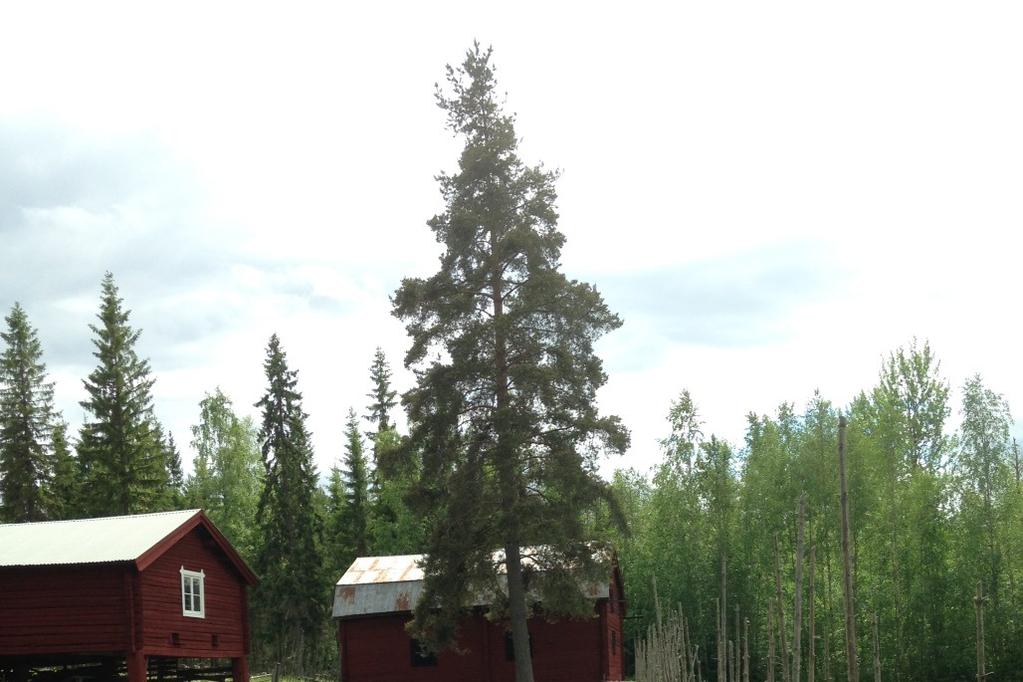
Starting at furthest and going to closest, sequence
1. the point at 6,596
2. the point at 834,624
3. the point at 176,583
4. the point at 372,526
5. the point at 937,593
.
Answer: the point at 372,526 < the point at 834,624 < the point at 937,593 < the point at 176,583 < the point at 6,596

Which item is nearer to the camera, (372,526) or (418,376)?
(418,376)

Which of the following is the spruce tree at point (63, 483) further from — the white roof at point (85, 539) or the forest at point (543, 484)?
the white roof at point (85, 539)

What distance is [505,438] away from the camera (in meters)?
31.0

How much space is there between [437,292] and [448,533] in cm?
757

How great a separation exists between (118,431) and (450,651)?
2503 centimetres

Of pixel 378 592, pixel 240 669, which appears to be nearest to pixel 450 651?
pixel 378 592

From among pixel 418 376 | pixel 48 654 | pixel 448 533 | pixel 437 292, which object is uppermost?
pixel 437 292

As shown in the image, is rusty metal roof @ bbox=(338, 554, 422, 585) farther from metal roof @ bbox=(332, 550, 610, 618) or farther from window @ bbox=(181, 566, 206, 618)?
window @ bbox=(181, 566, 206, 618)

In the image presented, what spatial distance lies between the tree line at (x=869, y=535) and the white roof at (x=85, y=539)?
2232 cm

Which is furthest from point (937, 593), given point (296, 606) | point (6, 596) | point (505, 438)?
point (6, 596)

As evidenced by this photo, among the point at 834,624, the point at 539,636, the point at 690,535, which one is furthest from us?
the point at 690,535

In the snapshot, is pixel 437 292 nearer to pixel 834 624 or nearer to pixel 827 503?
pixel 827 503

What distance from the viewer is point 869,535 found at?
50.1m

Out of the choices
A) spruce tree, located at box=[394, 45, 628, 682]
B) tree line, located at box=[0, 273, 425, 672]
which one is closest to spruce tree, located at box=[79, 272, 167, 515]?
tree line, located at box=[0, 273, 425, 672]
